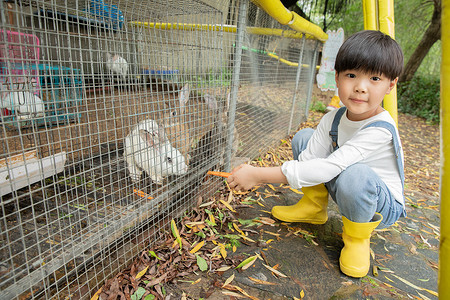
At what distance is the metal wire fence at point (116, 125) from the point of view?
1.21 meters

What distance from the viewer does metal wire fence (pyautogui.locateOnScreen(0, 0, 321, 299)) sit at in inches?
47.6

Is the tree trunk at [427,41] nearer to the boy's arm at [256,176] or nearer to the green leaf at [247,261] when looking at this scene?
the boy's arm at [256,176]

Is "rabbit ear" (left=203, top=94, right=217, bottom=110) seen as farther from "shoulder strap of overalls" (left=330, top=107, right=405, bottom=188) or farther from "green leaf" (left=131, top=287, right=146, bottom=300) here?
"green leaf" (left=131, top=287, right=146, bottom=300)

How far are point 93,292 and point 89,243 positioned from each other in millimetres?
Answer: 276

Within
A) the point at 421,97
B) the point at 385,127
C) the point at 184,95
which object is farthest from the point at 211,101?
the point at 421,97

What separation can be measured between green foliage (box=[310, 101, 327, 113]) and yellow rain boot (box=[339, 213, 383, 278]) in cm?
545

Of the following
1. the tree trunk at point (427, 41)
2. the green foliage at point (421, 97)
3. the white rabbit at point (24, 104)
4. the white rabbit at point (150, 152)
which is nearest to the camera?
the white rabbit at point (24, 104)

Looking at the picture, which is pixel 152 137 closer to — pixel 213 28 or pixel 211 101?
pixel 211 101

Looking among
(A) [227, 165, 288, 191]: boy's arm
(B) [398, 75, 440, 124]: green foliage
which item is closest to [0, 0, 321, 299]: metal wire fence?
(A) [227, 165, 288, 191]: boy's arm

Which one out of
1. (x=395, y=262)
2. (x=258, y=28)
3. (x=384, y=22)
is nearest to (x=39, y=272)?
(x=395, y=262)

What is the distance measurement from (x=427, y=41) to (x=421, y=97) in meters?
1.60

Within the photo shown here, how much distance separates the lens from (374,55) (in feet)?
4.78

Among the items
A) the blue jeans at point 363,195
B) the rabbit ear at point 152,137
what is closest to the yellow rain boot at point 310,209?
the blue jeans at point 363,195

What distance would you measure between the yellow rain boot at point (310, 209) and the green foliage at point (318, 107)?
5.12 meters
